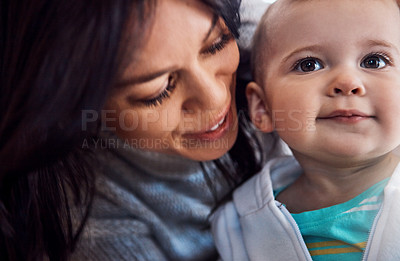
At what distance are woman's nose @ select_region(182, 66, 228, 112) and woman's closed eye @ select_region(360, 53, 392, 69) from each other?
238mm

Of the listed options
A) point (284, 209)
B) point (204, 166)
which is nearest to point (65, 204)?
point (204, 166)

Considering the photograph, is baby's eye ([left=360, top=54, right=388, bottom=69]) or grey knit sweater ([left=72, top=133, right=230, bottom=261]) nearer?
baby's eye ([left=360, top=54, right=388, bottom=69])

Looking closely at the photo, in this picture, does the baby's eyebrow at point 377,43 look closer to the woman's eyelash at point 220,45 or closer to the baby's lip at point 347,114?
the baby's lip at point 347,114

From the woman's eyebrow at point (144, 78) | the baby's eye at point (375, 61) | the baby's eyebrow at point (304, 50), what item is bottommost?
the woman's eyebrow at point (144, 78)

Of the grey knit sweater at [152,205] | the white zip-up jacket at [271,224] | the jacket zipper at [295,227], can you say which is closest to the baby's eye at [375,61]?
the white zip-up jacket at [271,224]

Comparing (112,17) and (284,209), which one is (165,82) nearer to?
(112,17)

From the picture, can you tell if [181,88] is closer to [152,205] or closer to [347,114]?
[347,114]

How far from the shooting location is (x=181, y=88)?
2.15 ft

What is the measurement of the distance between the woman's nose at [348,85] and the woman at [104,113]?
19 cm

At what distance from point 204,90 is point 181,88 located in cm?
4

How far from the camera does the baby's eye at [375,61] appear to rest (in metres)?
0.64

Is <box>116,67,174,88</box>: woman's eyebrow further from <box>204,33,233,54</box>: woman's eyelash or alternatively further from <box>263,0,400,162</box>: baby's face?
<box>263,0,400,162</box>: baby's face

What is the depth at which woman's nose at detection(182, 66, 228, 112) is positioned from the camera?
637 millimetres

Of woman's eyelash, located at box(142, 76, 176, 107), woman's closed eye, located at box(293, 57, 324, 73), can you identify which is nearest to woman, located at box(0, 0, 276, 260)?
woman's eyelash, located at box(142, 76, 176, 107)
